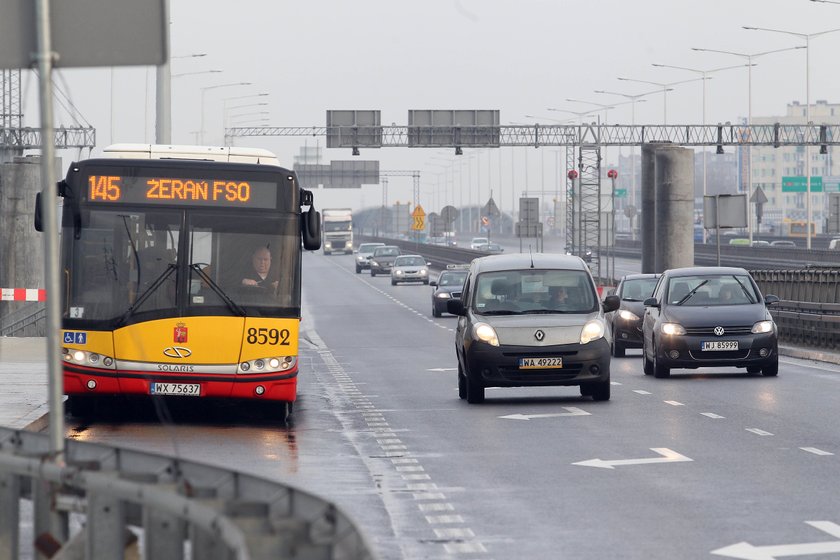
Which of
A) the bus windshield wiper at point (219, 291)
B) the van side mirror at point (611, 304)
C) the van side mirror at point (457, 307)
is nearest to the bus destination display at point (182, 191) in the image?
the bus windshield wiper at point (219, 291)

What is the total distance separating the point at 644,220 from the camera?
7256 centimetres

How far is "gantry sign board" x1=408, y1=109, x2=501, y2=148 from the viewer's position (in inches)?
3413

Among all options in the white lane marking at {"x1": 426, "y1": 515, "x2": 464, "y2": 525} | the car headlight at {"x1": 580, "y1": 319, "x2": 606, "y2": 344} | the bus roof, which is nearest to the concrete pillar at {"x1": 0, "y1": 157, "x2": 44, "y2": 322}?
the bus roof

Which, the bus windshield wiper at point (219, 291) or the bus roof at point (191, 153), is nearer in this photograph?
the bus windshield wiper at point (219, 291)

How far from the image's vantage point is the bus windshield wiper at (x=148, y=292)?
18.2 m

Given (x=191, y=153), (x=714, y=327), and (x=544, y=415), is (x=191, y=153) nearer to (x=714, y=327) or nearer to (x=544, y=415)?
(x=544, y=415)

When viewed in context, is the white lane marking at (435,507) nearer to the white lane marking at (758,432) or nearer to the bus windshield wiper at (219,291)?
the white lane marking at (758,432)

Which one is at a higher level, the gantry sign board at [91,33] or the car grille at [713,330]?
the gantry sign board at [91,33]

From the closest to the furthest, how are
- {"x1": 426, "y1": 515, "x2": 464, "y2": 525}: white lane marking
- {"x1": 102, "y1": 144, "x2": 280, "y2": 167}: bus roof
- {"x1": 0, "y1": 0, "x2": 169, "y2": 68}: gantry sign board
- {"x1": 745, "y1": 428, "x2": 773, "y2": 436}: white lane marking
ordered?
{"x1": 0, "y1": 0, "x2": 169, "y2": 68}: gantry sign board → {"x1": 426, "y1": 515, "x2": 464, "y2": 525}: white lane marking → {"x1": 745, "y1": 428, "x2": 773, "y2": 436}: white lane marking → {"x1": 102, "y1": 144, "x2": 280, "y2": 167}: bus roof

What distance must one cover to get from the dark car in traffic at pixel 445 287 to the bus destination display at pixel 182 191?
3308cm

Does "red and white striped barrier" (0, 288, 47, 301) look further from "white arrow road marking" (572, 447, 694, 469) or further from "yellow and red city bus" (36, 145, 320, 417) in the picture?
"white arrow road marking" (572, 447, 694, 469)

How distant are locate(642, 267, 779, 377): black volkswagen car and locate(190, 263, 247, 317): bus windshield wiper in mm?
9239

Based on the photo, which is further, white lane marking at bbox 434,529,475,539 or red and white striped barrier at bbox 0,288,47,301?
red and white striped barrier at bbox 0,288,47,301

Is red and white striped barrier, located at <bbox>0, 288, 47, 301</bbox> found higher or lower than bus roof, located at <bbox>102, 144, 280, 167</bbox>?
lower
